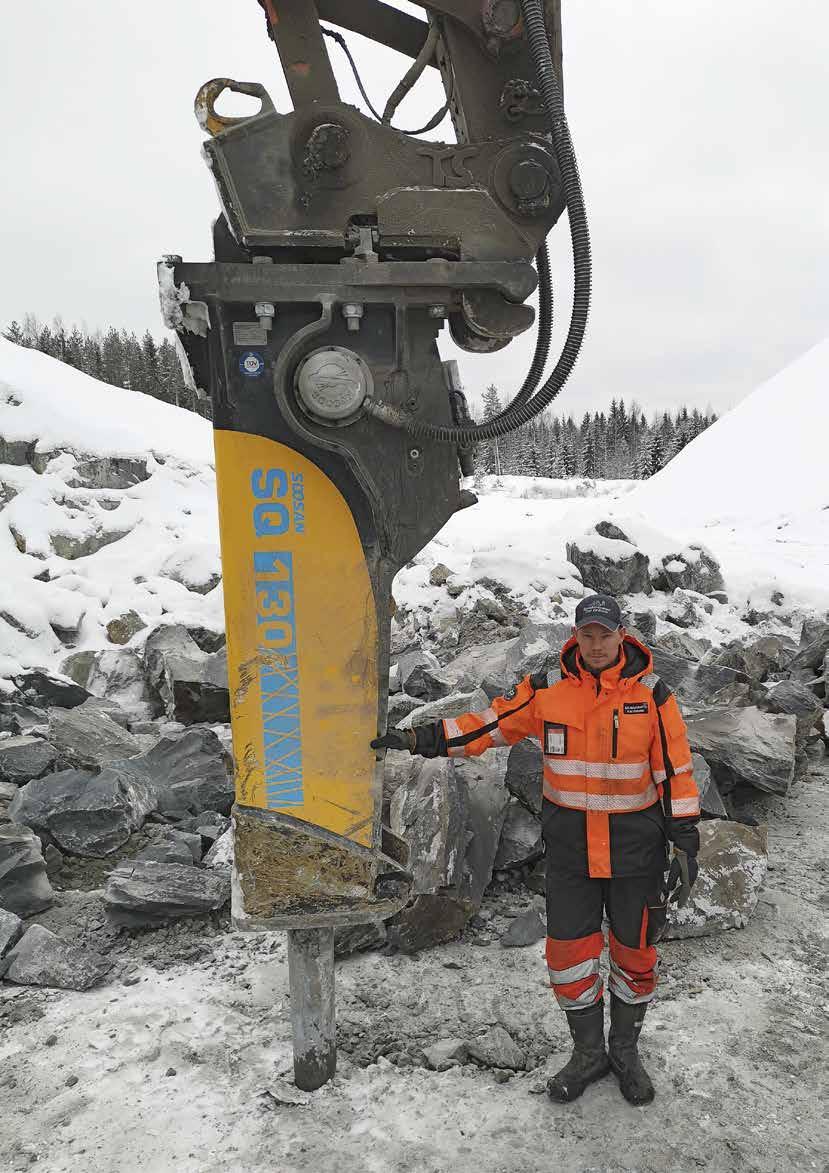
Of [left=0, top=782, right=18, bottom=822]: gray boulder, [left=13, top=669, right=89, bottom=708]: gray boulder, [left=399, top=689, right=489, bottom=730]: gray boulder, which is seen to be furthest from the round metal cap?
[left=13, top=669, right=89, bottom=708]: gray boulder

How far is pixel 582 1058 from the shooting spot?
2895 mm

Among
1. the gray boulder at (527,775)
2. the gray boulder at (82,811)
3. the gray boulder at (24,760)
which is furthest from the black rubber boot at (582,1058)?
the gray boulder at (24,760)

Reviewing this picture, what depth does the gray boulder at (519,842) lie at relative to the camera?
4180 millimetres

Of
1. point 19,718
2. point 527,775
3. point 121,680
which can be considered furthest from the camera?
point 121,680

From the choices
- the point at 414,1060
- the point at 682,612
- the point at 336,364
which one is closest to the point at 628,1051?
the point at 414,1060

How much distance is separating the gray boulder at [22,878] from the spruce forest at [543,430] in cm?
4418

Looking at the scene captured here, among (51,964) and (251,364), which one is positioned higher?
(251,364)

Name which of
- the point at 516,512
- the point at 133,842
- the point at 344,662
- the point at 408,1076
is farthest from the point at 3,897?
the point at 516,512

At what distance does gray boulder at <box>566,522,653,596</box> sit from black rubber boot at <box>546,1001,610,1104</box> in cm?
723

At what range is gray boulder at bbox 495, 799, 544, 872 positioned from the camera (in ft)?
13.7

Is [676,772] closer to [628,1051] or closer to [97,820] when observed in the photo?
[628,1051]

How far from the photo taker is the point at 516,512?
20.2 meters

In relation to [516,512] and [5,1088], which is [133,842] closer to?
[5,1088]

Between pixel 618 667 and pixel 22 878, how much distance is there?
3.12 meters
